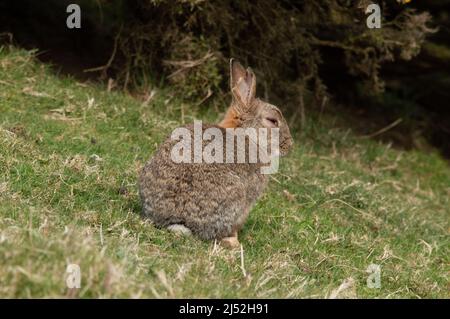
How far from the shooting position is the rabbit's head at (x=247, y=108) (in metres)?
6.72

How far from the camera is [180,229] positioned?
6109 mm

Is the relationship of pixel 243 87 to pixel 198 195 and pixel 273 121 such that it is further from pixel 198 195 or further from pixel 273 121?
pixel 198 195

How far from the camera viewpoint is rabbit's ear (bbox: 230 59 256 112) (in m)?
6.73

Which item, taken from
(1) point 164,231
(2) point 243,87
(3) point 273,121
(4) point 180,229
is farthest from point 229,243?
(2) point 243,87

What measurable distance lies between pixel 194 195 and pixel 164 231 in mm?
361

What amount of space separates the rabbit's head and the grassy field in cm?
94

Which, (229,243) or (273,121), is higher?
(273,121)

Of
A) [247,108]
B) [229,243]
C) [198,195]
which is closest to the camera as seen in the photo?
[198,195]

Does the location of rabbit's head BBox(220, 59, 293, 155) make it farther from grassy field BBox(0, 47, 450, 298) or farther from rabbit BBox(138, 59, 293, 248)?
grassy field BBox(0, 47, 450, 298)

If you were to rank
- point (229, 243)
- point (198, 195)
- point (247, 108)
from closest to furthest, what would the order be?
1. point (198, 195)
2. point (229, 243)
3. point (247, 108)

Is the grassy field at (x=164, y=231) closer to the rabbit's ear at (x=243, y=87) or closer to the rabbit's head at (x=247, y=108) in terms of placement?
the rabbit's head at (x=247, y=108)

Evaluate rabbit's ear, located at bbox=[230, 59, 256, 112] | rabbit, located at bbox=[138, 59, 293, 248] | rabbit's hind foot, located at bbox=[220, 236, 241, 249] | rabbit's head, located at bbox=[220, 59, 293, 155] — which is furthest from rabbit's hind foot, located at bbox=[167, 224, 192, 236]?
rabbit's ear, located at bbox=[230, 59, 256, 112]

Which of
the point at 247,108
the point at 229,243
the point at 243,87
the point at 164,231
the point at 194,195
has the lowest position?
the point at 229,243

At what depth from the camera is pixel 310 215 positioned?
7.64 m
